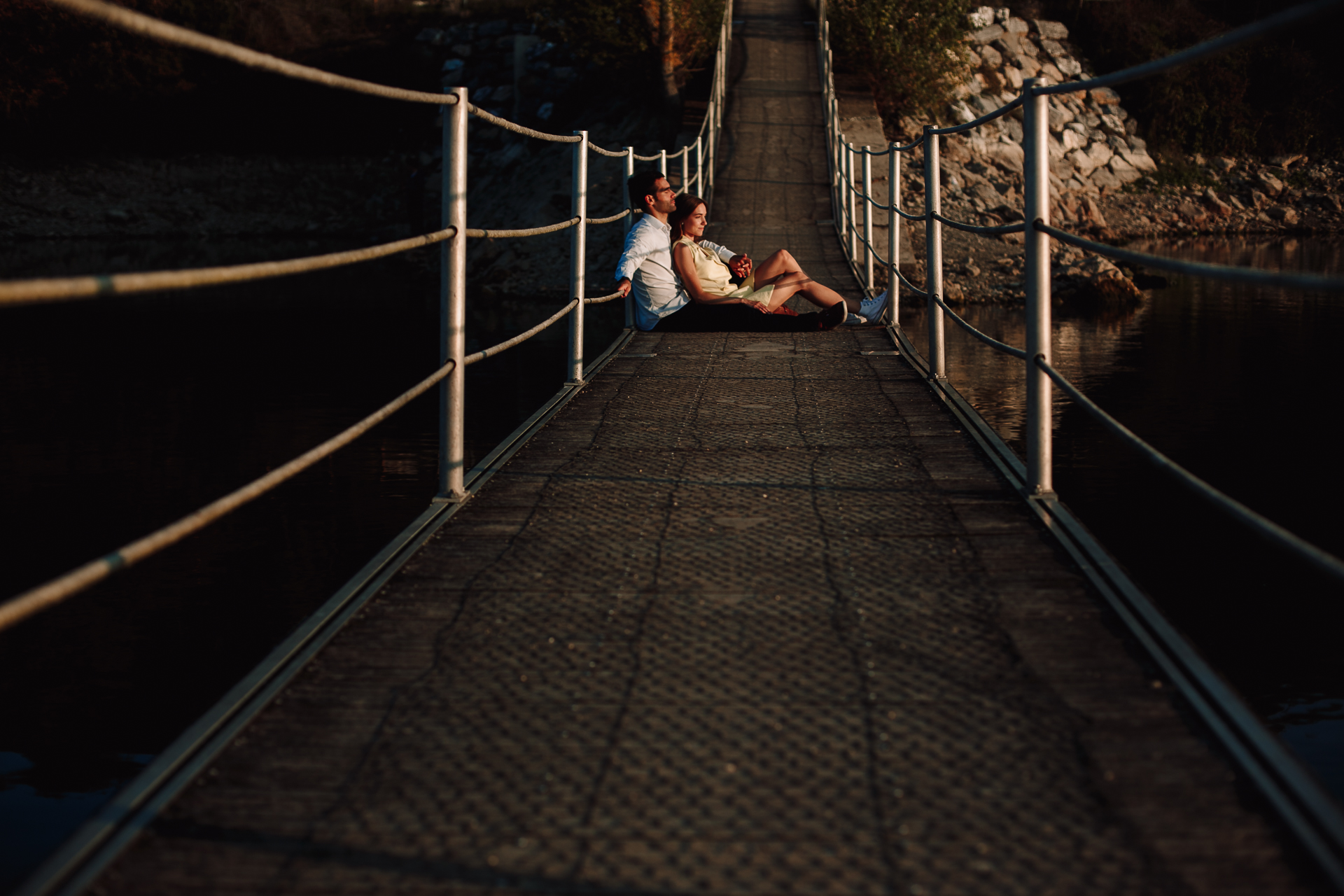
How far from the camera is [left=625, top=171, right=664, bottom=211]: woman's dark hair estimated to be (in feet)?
18.3

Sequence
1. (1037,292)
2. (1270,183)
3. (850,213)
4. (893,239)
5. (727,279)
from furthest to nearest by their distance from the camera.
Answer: (1270,183) < (850,213) < (893,239) < (727,279) < (1037,292)

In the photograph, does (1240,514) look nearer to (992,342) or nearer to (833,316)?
(992,342)

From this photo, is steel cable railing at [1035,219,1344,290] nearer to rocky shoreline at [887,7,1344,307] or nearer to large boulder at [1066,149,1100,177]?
rocky shoreline at [887,7,1344,307]

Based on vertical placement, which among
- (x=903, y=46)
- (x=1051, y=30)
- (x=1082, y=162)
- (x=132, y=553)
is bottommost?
(x=132, y=553)

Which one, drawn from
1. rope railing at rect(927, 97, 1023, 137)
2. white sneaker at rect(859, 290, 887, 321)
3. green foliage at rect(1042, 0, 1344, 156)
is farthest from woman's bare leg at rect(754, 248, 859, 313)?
green foliage at rect(1042, 0, 1344, 156)

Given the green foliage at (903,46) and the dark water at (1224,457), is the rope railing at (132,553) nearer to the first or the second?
the dark water at (1224,457)

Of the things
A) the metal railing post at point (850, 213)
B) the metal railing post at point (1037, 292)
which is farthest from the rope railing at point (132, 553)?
the metal railing post at point (850, 213)

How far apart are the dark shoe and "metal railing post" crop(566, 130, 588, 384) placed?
1.51 meters

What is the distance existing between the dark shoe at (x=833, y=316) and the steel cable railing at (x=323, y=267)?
132 centimetres

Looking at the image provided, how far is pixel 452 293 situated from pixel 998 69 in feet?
68.9

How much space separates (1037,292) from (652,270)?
3.14 meters

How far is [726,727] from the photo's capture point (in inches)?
68.1

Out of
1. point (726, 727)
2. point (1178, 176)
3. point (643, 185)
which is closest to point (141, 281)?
point (726, 727)

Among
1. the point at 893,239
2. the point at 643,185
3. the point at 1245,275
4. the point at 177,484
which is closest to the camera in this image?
the point at 1245,275
